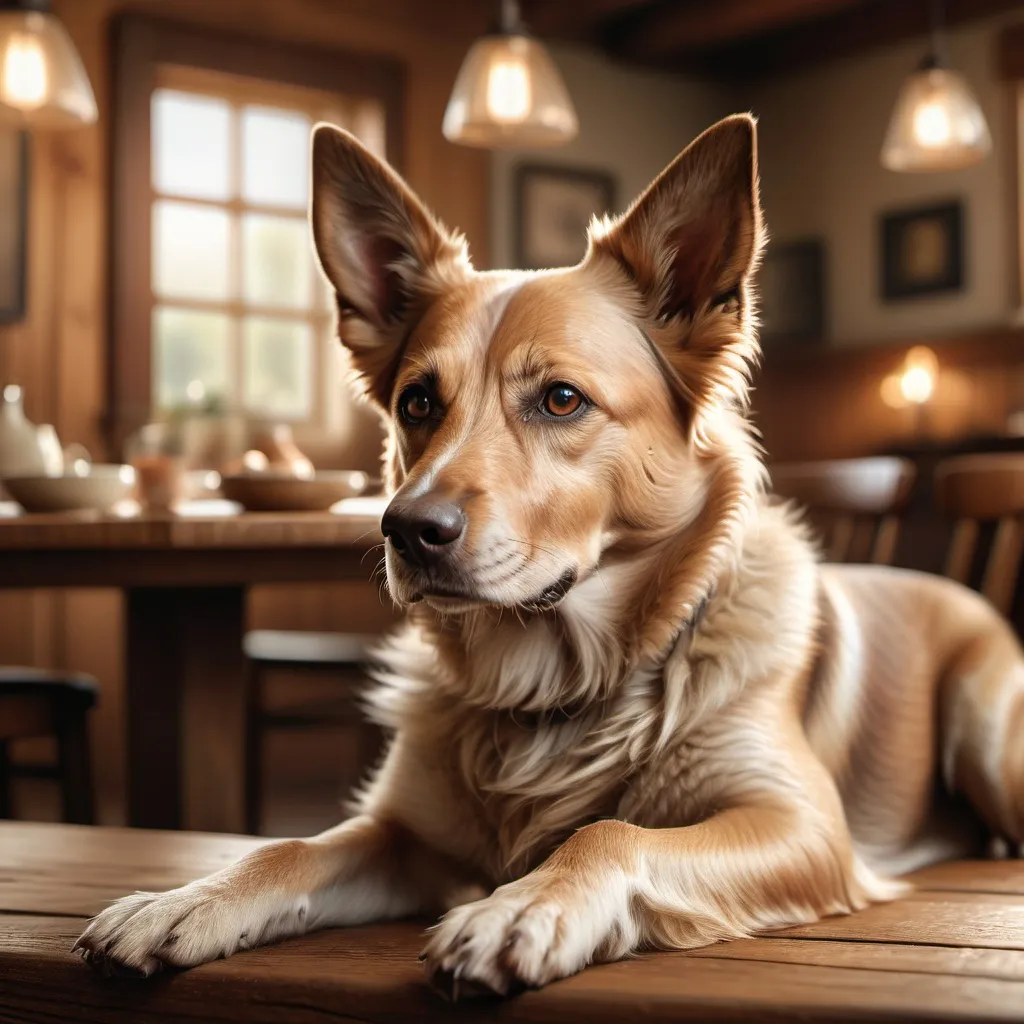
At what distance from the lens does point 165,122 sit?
5.26 meters

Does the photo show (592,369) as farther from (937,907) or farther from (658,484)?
(937,907)

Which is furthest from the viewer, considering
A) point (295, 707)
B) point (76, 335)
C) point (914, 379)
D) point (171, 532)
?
point (914, 379)

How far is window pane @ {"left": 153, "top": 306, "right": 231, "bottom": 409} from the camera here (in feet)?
17.2

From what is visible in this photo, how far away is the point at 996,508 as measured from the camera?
235 centimetres

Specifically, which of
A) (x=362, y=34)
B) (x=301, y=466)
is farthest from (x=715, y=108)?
(x=301, y=466)

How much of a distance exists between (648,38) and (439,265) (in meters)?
5.46

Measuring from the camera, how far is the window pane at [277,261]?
546 cm

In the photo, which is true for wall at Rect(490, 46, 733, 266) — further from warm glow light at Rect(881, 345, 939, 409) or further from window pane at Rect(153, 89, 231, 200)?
warm glow light at Rect(881, 345, 939, 409)

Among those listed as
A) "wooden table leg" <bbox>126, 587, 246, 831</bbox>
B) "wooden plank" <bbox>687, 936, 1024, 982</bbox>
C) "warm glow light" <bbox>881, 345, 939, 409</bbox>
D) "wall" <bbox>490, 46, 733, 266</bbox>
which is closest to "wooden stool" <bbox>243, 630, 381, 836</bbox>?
"wooden table leg" <bbox>126, 587, 246, 831</bbox>

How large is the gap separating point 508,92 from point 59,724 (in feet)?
6.12

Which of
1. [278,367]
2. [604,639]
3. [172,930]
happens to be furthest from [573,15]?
[172,930]

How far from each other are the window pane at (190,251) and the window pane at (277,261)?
0.36 feet

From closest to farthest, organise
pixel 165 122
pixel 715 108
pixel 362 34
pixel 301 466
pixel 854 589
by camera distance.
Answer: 1. pixel 854 589
2. pixel 301 466
3. pixel 165 122
4. pixel 362 34
5. pixel 715 108

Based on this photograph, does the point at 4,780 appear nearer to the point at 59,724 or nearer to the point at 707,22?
the point at 59,724
